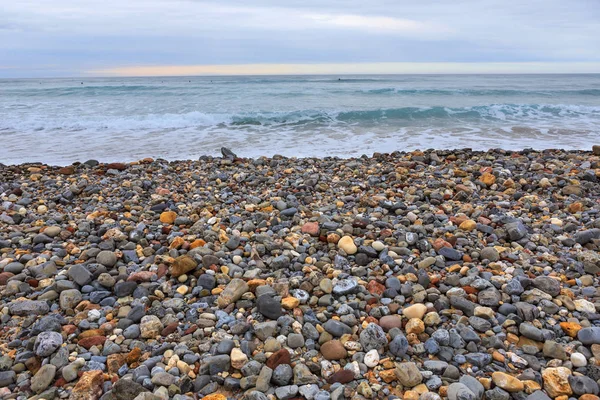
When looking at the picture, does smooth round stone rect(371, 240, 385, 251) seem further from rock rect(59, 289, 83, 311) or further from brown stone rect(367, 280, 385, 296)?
rock rect(59, 289, 83, 311)

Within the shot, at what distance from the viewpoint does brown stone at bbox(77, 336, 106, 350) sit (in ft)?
7.41

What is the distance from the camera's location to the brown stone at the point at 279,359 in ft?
6.86

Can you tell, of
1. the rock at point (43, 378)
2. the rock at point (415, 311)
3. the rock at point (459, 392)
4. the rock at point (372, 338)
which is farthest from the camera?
the rock at point (415, 311)

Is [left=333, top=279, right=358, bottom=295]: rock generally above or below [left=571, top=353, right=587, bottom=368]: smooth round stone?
above

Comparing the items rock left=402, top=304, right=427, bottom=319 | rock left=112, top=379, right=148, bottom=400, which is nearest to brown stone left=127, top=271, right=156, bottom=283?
rock left=112, top=379, right=148, bottom=400

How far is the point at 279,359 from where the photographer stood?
210 cm

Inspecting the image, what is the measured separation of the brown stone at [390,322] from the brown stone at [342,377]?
43cm

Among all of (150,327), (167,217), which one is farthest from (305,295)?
(167,217)

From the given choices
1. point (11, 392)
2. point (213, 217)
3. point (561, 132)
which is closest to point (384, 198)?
point (213, 217)

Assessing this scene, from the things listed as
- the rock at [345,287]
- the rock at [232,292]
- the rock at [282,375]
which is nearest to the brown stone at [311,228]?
the rock at [345,287]

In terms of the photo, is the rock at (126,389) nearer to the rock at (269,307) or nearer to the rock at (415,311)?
the rock at (269,307)

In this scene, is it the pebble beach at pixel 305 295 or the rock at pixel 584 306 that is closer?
the pebble beach at pixel 305 295

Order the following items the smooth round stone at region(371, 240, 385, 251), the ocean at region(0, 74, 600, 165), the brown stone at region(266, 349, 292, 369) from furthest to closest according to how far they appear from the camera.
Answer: the ocean at region(0, 74, 600, 165) → the smooth round stone at region(371, 240, 385, 251) → the brown stone at region(266, 349, 292, 369)

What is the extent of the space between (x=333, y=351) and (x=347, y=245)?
1160 mm
